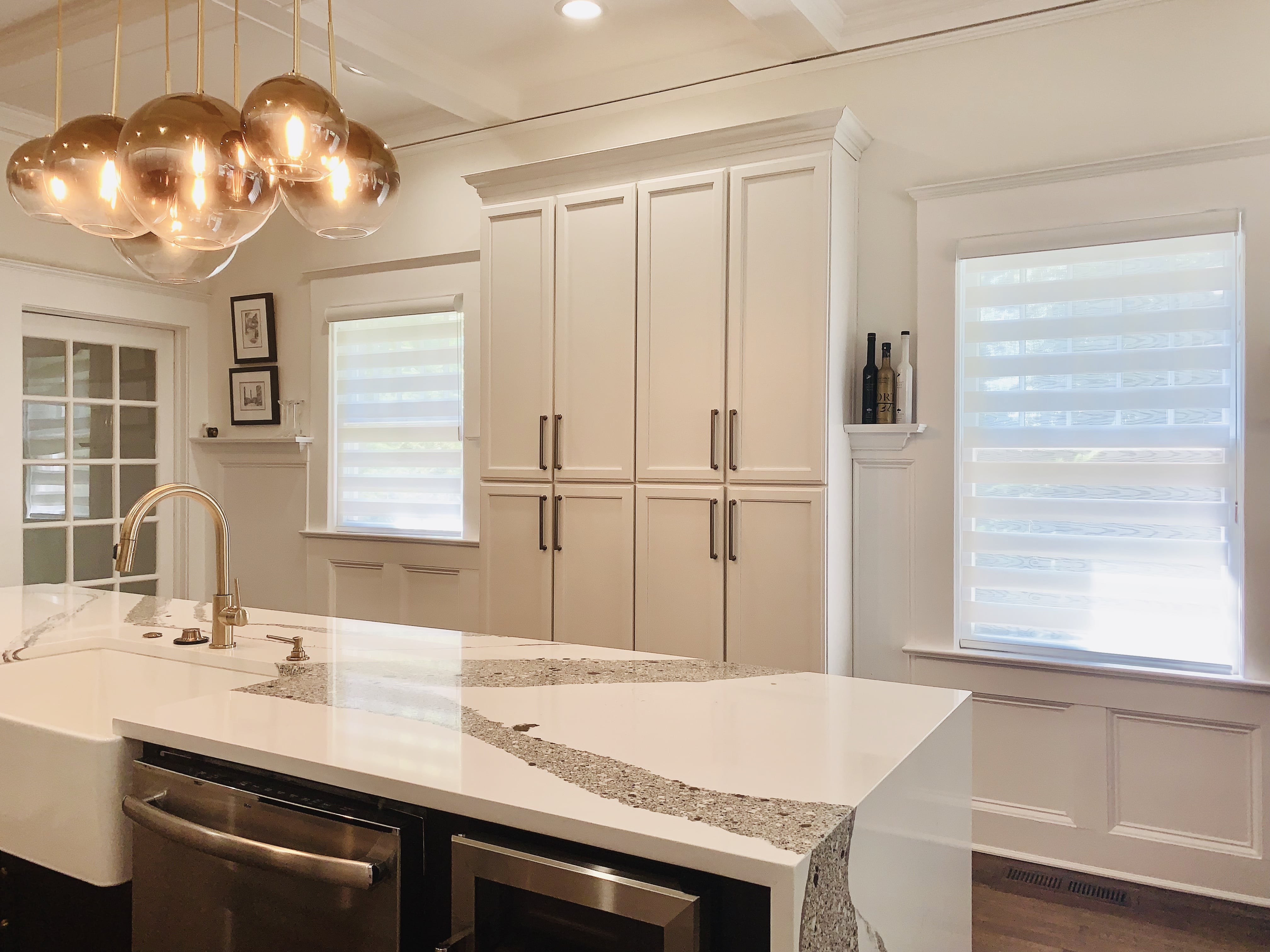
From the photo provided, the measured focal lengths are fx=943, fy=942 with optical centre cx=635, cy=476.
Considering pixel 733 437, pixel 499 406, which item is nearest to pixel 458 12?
pixel 499 406

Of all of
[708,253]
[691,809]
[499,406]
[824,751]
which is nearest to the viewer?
[691,809]

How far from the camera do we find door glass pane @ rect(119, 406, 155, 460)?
4488 mm

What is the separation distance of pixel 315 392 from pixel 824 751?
3674 millimetres

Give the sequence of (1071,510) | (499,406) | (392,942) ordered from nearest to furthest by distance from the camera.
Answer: (392,942) < (1071,510) < (499,406)

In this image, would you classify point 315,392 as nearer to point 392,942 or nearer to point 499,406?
point 499,406

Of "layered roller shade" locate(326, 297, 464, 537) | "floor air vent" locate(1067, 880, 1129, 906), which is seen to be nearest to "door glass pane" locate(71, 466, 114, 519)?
"layered roller shade" locate(326, 297, 464, 537)

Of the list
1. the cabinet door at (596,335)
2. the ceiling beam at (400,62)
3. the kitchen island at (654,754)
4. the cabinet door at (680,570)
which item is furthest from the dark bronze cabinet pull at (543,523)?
the ceiling beam at (400,62)

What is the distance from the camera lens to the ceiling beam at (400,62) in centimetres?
287

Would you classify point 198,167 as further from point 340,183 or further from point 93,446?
point 93,446

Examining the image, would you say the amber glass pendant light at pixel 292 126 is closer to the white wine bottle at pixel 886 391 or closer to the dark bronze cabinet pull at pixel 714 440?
the dark bronze cabinet pull at pixel 714 440

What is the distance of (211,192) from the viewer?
164 cm

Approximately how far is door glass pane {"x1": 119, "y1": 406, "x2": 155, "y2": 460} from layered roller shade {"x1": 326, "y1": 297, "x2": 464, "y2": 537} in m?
1.00

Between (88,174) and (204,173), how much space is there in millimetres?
388

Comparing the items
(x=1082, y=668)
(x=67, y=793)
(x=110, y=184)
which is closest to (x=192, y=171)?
(x=110, y=184)
